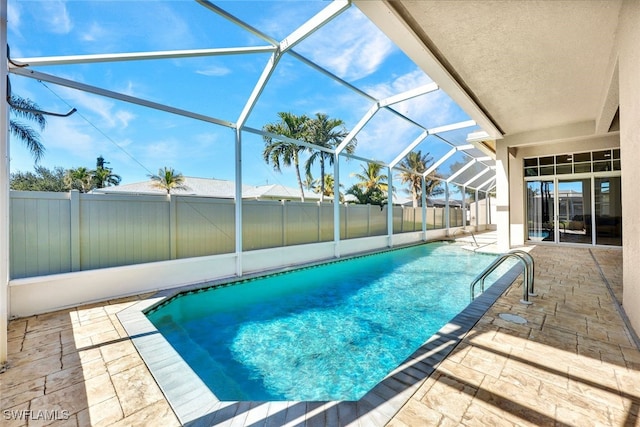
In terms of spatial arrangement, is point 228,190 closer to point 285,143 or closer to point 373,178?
point 285,143

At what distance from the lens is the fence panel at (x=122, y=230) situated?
4926 mm

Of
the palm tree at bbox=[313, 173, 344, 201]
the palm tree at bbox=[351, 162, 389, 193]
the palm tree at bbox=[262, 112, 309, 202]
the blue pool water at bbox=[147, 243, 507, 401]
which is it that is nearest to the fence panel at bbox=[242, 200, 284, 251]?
the blue pool water at bbox=[147, 243, 507, 401]

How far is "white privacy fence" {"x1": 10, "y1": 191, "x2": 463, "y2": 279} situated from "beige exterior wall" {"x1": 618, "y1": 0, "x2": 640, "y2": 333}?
6.93m

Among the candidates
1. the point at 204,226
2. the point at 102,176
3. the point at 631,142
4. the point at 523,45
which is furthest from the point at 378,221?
the point at 102,176

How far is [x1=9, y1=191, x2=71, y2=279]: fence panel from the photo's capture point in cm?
428

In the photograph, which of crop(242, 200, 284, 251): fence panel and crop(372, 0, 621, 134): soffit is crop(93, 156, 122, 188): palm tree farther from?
crop(372, 0, 621, 134): soffit

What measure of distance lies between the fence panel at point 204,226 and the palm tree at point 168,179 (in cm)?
1093

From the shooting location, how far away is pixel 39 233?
14.6 feet

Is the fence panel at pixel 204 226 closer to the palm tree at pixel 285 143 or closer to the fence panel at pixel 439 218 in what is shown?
the palm tree at pixel 285 143

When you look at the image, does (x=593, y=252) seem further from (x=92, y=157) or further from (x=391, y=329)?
(x=92, y=157)

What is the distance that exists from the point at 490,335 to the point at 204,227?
231 inches

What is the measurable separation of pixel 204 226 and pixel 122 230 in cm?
159

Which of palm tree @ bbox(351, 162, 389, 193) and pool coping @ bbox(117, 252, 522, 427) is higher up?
palm tree @ bbox(351, 162, 389, 193)

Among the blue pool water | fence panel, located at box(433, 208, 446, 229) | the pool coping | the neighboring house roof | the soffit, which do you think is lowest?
the blue pool water
